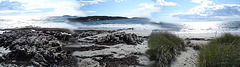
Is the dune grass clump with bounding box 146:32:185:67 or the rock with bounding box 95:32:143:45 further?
the rock with bounding box 95:32:143:45

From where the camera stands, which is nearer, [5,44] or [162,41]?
[162,41]

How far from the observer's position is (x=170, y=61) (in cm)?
1119

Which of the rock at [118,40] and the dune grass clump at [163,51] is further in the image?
the rock at [118,40]

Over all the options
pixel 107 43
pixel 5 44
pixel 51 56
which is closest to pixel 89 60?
pixel 51 56

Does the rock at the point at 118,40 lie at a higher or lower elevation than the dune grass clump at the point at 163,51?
lower

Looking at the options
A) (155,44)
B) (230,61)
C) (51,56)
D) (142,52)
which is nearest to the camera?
(230,61)

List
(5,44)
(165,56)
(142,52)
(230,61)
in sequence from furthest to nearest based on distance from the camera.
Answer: (5,44), (142,52), (165,56), (230,61)

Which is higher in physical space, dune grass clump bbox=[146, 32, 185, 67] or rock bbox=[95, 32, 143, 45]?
dune grass clump bbox=[146, 32, 185, 67]

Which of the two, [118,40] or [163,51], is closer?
[163,51]

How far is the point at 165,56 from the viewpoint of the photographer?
11016 millimetres

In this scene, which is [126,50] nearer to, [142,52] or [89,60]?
[142,52]

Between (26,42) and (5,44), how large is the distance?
101 inches

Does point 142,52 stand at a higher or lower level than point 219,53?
lower

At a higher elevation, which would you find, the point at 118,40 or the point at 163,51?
the point at 163,51
